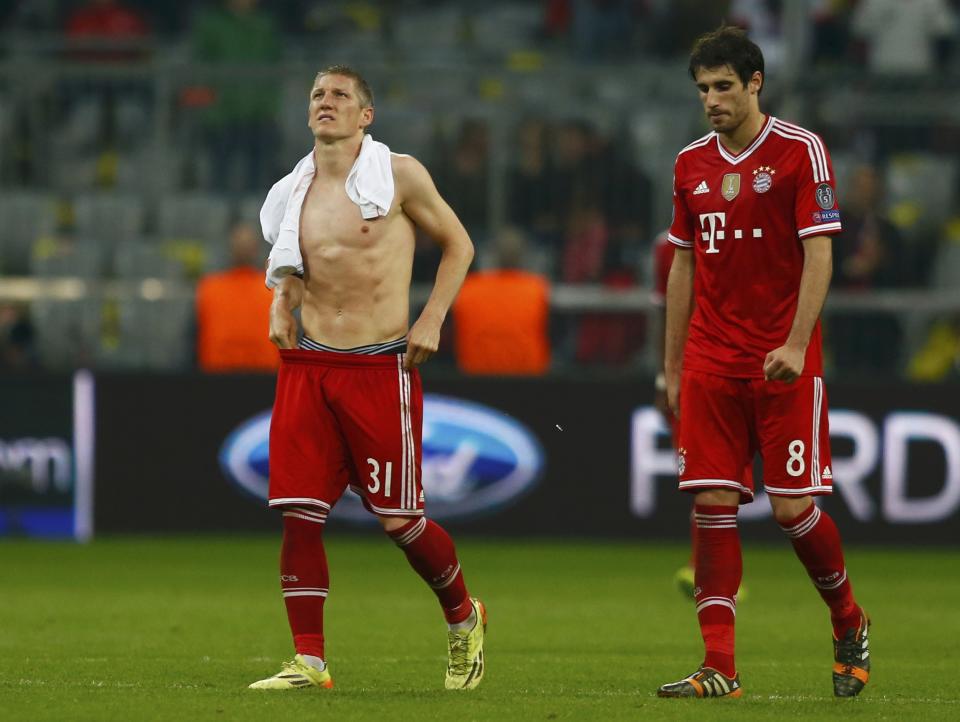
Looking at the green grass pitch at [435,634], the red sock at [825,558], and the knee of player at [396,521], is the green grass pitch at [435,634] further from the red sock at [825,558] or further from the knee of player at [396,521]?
the knee of player at [396,521]

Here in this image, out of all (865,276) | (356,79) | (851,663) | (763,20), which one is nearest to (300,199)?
(356,79)

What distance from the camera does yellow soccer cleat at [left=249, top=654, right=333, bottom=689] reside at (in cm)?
657

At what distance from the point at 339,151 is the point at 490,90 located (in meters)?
9.48

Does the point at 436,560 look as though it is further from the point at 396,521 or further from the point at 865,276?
the point at 865,276

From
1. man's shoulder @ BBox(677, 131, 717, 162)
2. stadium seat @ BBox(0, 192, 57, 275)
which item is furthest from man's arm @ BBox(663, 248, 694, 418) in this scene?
stadium seat @ BBox(0, 192, 57, 275)

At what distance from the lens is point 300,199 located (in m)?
6.92

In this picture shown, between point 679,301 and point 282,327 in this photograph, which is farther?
point 679,301

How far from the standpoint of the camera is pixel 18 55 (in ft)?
55.9

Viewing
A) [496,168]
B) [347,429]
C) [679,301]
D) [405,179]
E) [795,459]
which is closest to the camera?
[795,459]

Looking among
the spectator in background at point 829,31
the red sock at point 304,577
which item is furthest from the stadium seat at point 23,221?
the red sock at point 304,577

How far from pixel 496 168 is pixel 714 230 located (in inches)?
353

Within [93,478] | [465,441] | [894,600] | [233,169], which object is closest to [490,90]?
[233,169]

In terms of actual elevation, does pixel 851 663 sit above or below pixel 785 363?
below

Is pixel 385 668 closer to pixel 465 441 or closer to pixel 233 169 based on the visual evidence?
pixel 465 441
